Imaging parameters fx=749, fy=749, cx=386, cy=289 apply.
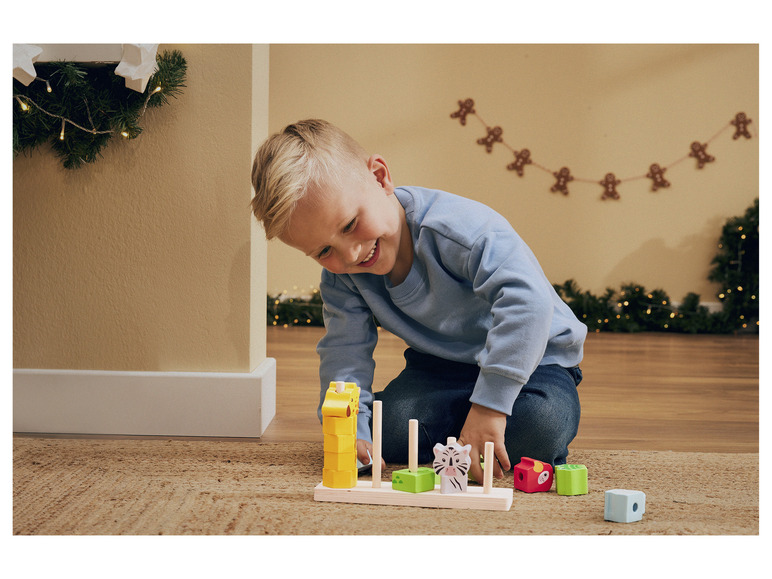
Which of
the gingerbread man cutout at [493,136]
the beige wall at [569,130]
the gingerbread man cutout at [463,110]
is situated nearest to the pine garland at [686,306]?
the beige wall at [569,130]

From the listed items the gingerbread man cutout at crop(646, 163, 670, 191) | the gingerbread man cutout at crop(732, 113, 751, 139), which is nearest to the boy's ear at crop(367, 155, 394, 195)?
the gingerbread man cutout at crop(646, 163, 670, 191)

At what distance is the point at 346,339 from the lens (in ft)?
3.90

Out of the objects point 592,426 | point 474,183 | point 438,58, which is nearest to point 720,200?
point 474,183

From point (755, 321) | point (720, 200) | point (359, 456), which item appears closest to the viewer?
point (359, 456)

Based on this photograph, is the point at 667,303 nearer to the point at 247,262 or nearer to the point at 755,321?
the point at 755,321

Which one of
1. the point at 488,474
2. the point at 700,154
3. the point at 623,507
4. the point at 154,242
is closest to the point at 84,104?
the point at 154,242

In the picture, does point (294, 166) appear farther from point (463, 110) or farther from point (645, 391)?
point (463, 110)

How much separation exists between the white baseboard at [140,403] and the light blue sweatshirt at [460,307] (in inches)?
8.3

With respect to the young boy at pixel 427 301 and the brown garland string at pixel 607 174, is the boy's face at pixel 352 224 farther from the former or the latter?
the brown garland string at pixel 607 174

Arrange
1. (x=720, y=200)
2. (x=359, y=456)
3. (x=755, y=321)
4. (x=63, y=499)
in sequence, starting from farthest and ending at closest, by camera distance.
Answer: (x=720, y=200) < (x=755, y=321) < (x=359, y=456) < (x=63, y=499)

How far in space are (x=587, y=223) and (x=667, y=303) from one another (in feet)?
1.64

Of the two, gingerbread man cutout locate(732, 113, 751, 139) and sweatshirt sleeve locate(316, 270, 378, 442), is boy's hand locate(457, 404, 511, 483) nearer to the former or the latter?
sweatshirt sleeve locate(316, 270, 378, 442)

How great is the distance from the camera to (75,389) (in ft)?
4.33

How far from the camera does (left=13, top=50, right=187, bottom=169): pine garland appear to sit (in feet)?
4.12
